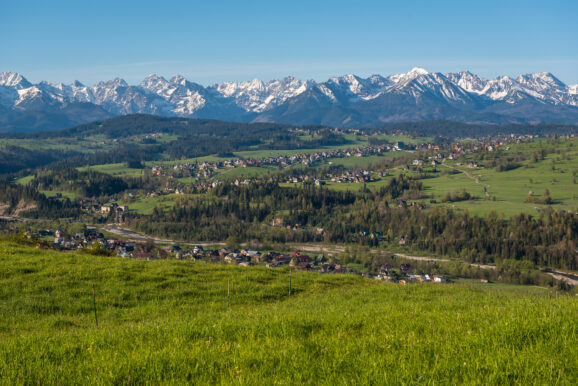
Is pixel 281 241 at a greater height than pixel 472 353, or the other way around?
pixel 472 353

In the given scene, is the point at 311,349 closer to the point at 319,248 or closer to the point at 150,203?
the point at 319,248

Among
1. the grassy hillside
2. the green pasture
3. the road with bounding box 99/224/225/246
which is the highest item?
the grassy hillside

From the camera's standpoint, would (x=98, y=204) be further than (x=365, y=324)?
Yes

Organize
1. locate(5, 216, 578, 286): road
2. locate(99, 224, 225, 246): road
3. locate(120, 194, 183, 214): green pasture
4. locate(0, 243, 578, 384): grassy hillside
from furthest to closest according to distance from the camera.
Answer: locate(120, 194, 183, 214): green pasture, locate(99, 224, 225, 246): road, locate(5, 216, 578, 286): road, locate(0, 243, 578, 384): grassy hillside

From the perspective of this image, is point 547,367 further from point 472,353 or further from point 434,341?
point 434,341

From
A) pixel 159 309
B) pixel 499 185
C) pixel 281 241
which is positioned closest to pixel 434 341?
pixel 159 309

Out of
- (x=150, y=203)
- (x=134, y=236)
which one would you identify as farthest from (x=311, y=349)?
(x=150, y=203)

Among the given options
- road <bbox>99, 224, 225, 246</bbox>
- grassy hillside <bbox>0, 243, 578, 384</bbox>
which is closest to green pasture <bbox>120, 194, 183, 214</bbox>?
road <bbox>99, 224, 225, 246</bbox>

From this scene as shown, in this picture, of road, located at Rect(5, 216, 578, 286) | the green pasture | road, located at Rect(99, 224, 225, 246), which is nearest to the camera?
road, located at Rect(5, 216, 578, 286)

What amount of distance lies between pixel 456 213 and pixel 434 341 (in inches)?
4431

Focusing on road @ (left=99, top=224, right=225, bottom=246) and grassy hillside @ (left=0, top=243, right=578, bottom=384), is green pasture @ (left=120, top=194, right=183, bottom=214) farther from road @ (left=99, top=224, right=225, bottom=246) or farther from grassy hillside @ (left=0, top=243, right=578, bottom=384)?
grassy hillside @ (left=0, top=243, right=578, bottom=384)

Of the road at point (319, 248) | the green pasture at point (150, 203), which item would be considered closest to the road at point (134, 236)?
the road at point (319, 248)

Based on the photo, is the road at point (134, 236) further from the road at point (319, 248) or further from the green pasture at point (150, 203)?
the green pasture at point (150, 203)

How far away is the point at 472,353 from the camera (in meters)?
5.98
